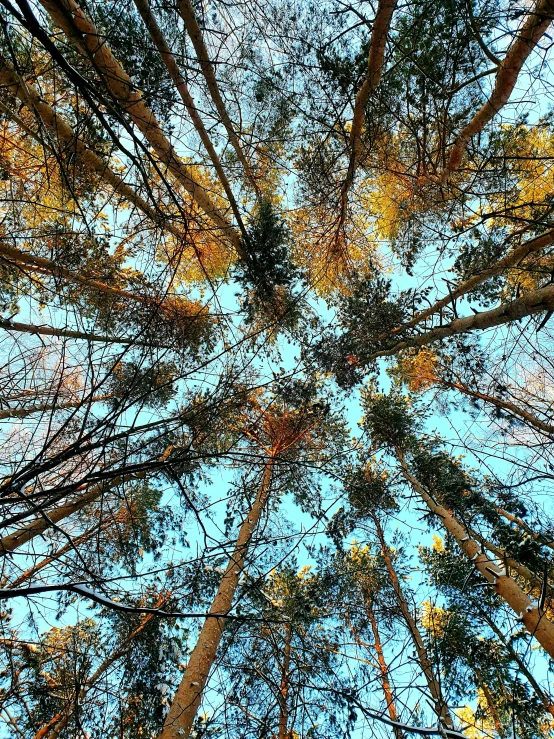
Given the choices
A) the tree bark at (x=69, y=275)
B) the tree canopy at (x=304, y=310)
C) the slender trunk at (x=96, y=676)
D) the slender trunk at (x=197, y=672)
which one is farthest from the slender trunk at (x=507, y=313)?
the slender trunk at (x=96, y=676)

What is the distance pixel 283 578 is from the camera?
7289 mm

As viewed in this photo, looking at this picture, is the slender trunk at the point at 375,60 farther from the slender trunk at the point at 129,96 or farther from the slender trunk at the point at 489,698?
the slender trunk at the point at 489,698

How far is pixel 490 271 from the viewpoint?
12.8ft

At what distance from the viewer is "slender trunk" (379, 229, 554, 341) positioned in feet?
10.8

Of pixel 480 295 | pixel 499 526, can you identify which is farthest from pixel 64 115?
pixel 499 526

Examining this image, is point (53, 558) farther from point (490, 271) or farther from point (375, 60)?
point (375, 60)

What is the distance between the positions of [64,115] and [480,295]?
645 cm

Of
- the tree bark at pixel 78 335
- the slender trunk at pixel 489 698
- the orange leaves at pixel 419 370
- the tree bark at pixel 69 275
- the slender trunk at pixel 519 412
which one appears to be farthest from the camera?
the orange leaves at pixel 419 370

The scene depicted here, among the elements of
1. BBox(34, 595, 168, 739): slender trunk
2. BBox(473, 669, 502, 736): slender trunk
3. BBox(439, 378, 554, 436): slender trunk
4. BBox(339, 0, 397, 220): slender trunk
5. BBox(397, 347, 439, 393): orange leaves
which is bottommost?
BBox(473, 669, 502, 736): slender trunk

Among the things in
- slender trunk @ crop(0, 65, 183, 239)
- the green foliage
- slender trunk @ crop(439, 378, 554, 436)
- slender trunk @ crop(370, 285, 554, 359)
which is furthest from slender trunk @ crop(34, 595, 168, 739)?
the green foliage

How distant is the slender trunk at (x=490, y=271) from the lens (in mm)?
3288

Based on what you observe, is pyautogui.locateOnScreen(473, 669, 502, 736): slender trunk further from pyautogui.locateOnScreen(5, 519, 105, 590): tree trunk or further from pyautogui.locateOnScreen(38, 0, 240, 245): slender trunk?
pyautogui.locateOnScreen(38, 0, 240, 245): slender trunk

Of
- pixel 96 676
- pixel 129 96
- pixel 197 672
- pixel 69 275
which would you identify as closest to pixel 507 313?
pixel 129 96

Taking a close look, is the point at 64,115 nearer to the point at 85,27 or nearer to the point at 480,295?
the point at 85,27
